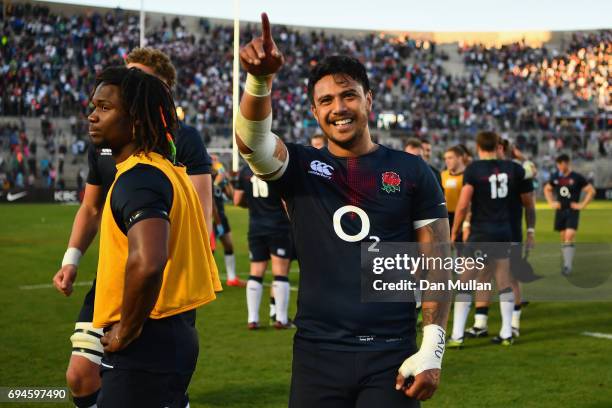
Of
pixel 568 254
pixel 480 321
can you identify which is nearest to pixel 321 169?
pixel 480 321

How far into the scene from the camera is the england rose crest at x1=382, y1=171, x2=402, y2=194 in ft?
11.8

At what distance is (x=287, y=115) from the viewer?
4650cm

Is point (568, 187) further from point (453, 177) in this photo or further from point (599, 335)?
point (599, 335)

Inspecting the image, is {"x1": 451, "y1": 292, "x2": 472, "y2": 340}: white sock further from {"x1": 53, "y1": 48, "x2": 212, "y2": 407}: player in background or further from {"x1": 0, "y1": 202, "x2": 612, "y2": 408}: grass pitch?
{"x1": 53, "y1": 48, "x2": 212, "y2": 407}: player in background

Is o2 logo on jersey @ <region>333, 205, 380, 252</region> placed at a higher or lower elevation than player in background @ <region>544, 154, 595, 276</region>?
higher

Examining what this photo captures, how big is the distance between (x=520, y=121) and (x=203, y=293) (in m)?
47.6

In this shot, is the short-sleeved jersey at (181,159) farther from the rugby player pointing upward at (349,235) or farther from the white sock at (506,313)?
the white sock at (506,313)

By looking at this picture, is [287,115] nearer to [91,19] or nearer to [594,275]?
[91,19]

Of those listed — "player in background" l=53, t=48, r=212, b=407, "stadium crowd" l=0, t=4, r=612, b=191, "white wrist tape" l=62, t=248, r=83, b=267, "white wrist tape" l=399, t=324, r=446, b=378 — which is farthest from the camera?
"stadium crowd" l=0, t=4, r=612, b=191

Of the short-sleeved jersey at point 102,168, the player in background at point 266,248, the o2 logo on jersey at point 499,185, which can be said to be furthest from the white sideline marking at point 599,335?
the short-sleeved jersey at point 102,168

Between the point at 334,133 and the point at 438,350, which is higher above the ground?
the point at 334,133

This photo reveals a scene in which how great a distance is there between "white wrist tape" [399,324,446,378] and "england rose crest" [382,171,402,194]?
63cm

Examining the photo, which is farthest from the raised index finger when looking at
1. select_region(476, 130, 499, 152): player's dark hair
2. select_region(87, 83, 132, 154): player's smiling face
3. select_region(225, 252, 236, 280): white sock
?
select_region(225, 252, 236, 280): white sock

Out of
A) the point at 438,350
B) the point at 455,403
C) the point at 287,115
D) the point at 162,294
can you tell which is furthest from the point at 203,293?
the point at 287,115
